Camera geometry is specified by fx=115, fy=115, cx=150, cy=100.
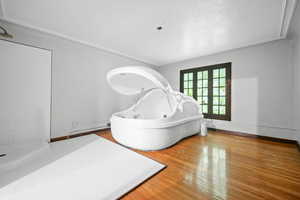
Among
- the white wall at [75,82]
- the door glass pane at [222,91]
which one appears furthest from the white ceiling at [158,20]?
the door glass pane at [222,91]

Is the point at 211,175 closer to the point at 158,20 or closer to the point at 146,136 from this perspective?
the point at 146,136

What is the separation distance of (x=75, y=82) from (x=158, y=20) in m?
2.52

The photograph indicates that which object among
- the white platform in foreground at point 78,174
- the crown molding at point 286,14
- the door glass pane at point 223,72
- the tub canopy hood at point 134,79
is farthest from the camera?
the door glass pane at point 223,72

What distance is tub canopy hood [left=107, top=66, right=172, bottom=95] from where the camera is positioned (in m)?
1.91

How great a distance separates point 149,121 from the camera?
206 centimetres

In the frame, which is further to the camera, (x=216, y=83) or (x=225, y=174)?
(x=216, y=83)

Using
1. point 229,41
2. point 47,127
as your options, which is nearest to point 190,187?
point 47,127

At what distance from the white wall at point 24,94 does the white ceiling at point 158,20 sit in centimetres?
63

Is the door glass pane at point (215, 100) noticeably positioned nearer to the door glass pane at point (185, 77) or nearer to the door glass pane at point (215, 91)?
the door glass pane at point (215, 91)

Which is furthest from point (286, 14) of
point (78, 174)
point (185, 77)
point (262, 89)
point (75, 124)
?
point (75, 124)

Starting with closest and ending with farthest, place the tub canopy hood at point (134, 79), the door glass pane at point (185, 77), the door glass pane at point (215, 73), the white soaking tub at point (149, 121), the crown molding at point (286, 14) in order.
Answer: the crown molding at point (286, 14), the tub canopy hood at point (134, 79), the white soaking tub at point (149, 121), the door glass pane at point (215, 73), the door glass pane at point (185, 77)

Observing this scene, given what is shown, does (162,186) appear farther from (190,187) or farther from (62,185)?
(62,185)

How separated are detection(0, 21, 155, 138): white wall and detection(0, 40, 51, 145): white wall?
0.47 feet

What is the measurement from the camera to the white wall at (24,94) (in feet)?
7.27
